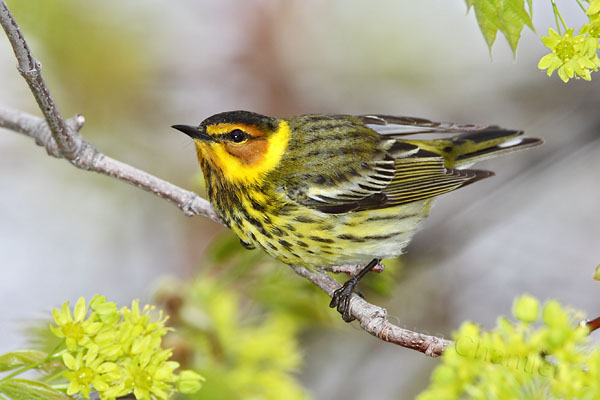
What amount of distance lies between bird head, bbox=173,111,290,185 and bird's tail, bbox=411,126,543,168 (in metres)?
1.10

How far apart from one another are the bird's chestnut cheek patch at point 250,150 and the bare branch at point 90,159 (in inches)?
11.9

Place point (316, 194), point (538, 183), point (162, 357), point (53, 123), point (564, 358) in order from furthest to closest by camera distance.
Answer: point (538, 183) → point (316, 194) → point (53, 123) → point (162, 357) → point (564, 358)

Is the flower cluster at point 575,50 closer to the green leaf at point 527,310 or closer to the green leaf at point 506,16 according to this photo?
the green leaf at point 506,16

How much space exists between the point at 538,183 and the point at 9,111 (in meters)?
3.56

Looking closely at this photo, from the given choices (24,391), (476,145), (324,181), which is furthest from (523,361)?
(476,145)

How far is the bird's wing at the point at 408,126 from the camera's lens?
382 cm

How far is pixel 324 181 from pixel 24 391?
1.86 m

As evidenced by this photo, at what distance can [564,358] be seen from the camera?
146 cm

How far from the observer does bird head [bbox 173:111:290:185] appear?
10.5ft

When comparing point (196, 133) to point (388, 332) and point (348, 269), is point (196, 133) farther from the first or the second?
point (388, 332)

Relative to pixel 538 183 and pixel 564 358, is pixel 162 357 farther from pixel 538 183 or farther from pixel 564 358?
pixel 538 183

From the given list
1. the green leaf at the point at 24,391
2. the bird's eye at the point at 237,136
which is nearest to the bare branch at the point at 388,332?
the bird's eye at the point at 237,136

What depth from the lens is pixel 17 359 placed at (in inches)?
83.6

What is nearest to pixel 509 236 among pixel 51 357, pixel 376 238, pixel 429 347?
pixel 376 238
